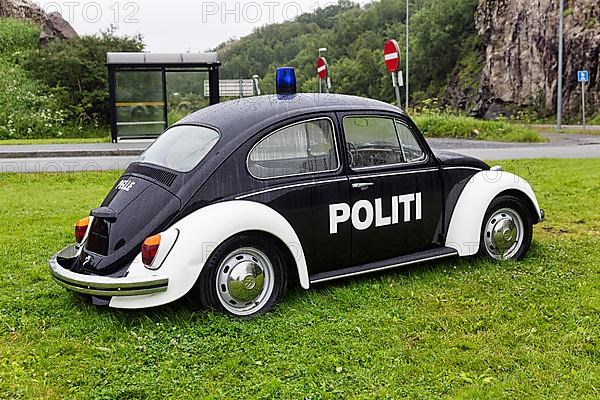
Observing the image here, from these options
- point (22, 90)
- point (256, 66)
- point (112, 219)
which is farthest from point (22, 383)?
point (256, 66)

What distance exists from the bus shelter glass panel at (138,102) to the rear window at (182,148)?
1475 cm

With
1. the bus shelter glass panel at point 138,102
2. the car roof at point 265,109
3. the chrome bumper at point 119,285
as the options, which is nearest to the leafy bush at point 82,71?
the bus shelter glass panel at point 138,102

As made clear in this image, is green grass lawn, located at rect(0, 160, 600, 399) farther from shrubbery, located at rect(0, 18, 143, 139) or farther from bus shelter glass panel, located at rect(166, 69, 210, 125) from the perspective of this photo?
shrubbery, located at rect(0, 18, 143, 139)

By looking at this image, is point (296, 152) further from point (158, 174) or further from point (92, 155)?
point (92, 155)

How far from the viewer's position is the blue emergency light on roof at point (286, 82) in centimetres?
595

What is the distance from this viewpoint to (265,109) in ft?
17.5

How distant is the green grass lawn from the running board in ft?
0.49

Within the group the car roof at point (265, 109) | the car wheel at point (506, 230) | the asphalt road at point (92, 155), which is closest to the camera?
the car roof at point (265, 109)

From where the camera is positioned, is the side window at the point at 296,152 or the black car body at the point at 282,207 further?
the side window at the point at 296,152

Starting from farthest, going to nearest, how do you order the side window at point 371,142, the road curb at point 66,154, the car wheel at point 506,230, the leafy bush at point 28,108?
1. the leafy bush at point 28,108
2. the road curb at point 66,154
3. the car wheel at point 506,230
4. the side window at point 371,142

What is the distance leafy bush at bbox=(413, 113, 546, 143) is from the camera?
2339 cm

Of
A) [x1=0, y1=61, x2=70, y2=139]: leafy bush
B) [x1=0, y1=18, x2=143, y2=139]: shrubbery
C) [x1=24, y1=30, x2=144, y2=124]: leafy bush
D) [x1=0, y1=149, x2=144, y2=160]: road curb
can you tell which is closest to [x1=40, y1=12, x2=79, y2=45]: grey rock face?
[x1=0, y1=18, x2=143, y2=139]: shrubbery

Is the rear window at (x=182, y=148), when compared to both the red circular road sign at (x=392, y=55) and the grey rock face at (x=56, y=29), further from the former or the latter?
the grey rock face at (x=56, y=29)

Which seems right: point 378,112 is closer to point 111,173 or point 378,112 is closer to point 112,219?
point 112,219
